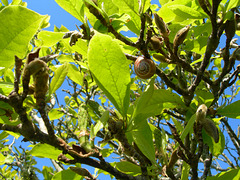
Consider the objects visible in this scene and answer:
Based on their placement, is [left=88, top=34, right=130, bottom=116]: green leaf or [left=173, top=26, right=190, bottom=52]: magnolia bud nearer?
[left=88, top=34, right=130, bottom=116]: green leaf

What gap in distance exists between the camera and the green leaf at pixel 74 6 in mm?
1135

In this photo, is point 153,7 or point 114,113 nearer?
point 114,113

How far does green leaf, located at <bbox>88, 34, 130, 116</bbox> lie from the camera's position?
33.5 inches

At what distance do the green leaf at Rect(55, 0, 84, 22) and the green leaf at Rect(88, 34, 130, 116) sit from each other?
1.27 ft

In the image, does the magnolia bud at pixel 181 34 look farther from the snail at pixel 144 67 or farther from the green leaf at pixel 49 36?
the green leaf at pixel 49 36

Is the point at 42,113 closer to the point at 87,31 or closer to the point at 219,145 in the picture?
the point at 87,31

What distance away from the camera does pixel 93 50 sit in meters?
0.85

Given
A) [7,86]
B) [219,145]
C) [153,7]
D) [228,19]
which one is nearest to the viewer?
[7,86]

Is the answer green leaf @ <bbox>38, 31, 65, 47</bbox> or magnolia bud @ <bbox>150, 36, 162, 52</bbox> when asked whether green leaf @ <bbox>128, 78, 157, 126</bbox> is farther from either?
green leaf @ <bbox>38, 31, 65, 47</bbox>

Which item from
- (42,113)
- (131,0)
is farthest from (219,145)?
(42,113)

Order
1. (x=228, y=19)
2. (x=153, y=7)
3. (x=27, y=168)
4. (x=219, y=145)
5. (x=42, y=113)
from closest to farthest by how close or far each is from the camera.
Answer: (x=42, y=113), (x=228, y=19), (x=219, y=145), (x=153, y=7), (x=27, y=168)

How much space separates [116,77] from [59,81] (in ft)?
0.73

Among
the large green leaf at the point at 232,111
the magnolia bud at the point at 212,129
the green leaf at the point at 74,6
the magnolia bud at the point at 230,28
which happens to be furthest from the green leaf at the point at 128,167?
the magnolia bud at the point at 230,28

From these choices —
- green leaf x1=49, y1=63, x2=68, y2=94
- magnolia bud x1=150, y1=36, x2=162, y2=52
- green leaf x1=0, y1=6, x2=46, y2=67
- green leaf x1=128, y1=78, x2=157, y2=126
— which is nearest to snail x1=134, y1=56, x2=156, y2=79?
magnolia bud x1=150, y1=36, x2=162, y2=52
